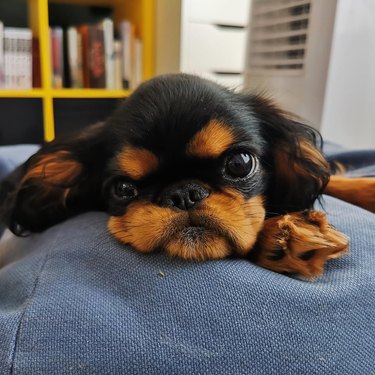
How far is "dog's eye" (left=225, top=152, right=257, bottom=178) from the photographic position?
778mm

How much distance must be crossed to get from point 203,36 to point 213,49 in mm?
95

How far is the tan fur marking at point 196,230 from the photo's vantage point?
674 mm

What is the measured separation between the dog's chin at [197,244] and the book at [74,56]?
216cm

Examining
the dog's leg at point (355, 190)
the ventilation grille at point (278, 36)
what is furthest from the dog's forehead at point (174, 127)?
the ventilation grille at point (278, 36)

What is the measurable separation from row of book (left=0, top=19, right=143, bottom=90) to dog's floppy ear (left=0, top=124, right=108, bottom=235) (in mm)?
1648

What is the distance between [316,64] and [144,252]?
152 centimetres

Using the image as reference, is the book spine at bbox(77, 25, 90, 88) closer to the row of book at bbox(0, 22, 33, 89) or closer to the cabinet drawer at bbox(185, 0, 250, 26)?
the row of book at bbox(0, 22, 33, 89)

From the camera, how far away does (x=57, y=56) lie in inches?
101

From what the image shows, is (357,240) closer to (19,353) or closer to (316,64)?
(19,353)

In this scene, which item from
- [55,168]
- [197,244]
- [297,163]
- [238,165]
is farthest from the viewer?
[55,168]

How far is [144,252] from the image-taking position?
0.70 meters

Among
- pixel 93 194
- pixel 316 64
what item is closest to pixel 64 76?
pixel 316 64

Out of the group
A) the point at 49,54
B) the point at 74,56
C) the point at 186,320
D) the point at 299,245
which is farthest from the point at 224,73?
the point at 186,320

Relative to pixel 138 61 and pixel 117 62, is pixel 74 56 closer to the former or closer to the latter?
pixel 117 62
